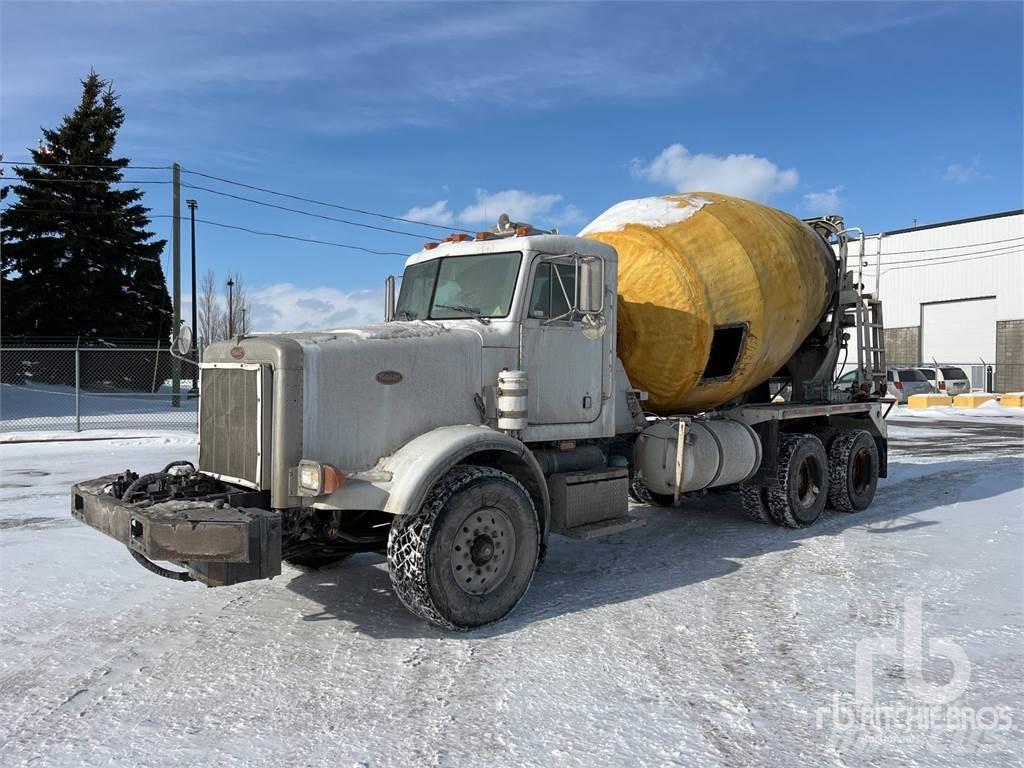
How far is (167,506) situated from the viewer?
15.8 ft

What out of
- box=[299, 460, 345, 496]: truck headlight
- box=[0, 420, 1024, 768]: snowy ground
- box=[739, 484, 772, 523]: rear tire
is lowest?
box=[0, 420, 1024, 768]: snowy ground

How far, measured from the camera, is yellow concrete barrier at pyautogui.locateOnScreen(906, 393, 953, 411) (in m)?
26.7

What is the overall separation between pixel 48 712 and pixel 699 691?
10.7 ft

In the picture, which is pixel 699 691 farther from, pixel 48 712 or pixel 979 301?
pixel 979 301

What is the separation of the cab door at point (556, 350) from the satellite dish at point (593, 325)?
0.04 metres

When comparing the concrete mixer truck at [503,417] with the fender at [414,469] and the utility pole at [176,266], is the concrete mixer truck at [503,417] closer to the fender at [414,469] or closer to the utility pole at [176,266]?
the fender at [414,469]

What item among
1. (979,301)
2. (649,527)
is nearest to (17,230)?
(649,527)

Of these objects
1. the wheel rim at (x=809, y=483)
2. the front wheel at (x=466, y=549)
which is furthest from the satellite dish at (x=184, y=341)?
the wheel rim at (x=809, y=483)

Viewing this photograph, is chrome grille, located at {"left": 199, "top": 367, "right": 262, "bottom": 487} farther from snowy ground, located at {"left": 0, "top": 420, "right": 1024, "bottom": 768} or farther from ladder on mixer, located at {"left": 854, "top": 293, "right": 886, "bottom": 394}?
ladder on mixer, located at {"left": 854, "top": 293, "right": 886, "bottom": 394}

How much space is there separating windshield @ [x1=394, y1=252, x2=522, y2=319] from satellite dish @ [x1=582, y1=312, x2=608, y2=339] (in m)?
0.68

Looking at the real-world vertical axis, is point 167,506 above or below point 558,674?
above

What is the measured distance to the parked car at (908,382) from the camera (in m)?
27.8

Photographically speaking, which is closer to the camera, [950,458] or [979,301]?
[950,458]

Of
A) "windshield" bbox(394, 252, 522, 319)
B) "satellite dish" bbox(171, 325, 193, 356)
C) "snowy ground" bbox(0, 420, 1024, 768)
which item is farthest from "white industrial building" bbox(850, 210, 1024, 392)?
"satellite dish" bbox(171, 325, 193, 356)
